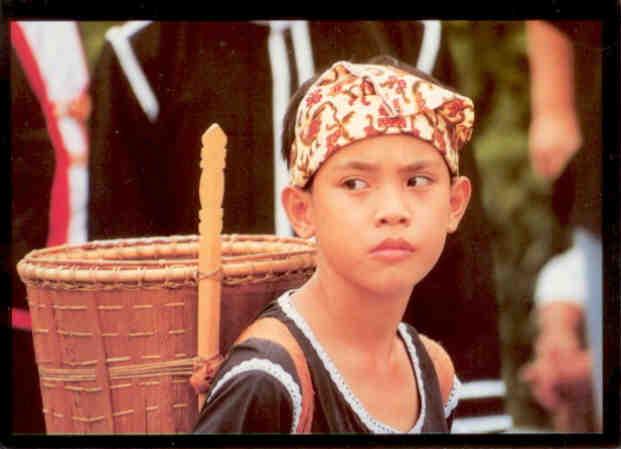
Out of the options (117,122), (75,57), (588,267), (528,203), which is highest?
(75,57)

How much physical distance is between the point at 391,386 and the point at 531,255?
0.98m

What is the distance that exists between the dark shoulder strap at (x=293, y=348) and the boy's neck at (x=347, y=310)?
134 mm

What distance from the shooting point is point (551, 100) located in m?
4.25

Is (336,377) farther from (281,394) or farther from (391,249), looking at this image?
(391,249)

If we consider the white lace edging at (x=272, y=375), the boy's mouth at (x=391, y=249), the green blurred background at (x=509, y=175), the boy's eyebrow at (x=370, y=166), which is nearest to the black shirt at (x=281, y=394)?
the white lace edging at (x=272, y=375)

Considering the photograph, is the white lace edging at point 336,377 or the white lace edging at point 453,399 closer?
the white lace edging at point 336,377

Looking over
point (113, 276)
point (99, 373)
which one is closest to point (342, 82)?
point (113, 276)

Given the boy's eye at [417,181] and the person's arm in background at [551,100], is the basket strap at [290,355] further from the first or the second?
the person's arm in background at [551,100]

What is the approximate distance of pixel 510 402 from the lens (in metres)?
4.33

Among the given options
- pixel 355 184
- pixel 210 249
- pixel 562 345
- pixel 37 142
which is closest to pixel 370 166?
pixel 355 184

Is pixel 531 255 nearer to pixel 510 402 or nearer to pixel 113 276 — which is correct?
pixel 510 402

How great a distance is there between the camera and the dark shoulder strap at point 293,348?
11.3ft

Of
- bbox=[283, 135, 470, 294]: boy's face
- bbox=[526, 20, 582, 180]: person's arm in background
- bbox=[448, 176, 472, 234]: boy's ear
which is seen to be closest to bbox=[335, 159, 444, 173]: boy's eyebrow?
bbox=[283, 135, 470, 294]: boy's face

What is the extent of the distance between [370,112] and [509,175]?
1.02 metres
